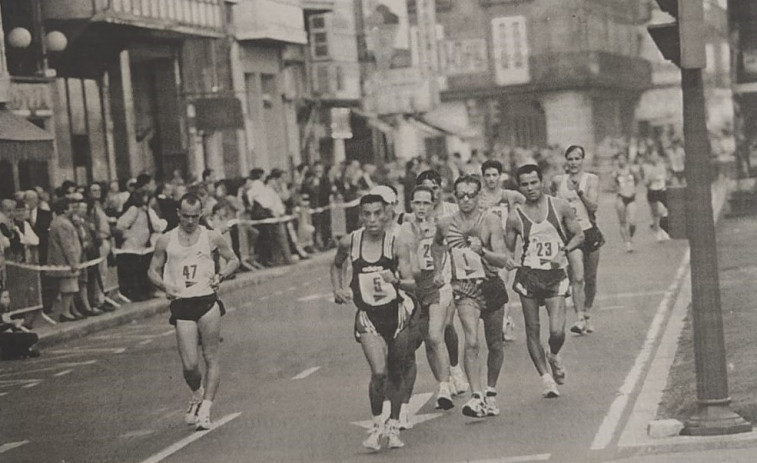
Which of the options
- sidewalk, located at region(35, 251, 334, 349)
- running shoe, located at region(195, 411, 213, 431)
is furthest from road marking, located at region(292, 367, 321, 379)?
sidewalk, located at region(35, 251, 334, 349)

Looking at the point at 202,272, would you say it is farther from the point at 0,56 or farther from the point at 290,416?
the point at 0,56

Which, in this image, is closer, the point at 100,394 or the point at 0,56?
the point at 100,394

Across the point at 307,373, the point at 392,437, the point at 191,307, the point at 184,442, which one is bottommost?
the point at 307,373

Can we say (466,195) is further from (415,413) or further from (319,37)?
(319,37)

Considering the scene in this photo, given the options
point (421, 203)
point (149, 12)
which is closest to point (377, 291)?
point (421, 203)

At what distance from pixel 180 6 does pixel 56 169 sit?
5391 mm

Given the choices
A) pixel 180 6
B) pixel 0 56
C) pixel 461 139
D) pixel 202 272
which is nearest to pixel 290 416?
pixel 202 272

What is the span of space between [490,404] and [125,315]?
11388 mm

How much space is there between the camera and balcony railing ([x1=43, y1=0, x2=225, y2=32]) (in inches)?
1190

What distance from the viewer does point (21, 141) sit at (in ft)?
81.3

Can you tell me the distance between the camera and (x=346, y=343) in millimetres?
17078

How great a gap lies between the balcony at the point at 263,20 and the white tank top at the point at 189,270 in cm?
2890

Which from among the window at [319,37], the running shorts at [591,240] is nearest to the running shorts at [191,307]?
the running shorts at [591,240]

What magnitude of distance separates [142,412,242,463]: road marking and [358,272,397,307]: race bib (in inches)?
69.1
